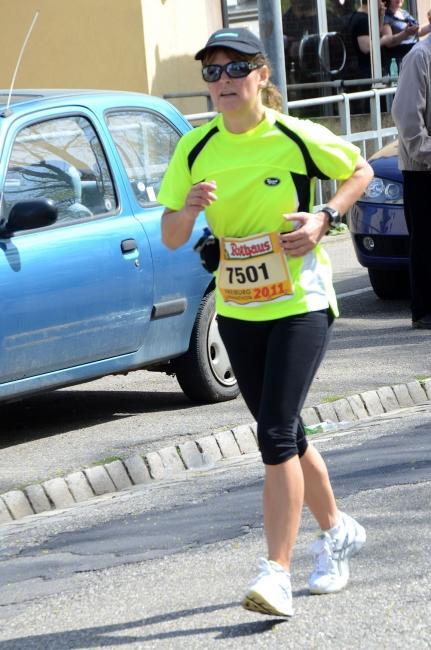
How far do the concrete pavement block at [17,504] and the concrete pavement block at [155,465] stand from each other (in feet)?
2.49

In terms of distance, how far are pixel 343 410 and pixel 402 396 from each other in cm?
45

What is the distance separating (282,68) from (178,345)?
365 centimetres

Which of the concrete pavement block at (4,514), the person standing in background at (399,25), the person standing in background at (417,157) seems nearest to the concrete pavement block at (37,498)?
the concrete pavement block at (4,514)

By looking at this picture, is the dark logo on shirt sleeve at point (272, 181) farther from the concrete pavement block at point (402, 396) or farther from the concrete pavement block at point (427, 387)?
the concrete pavement block at point (427, 387)

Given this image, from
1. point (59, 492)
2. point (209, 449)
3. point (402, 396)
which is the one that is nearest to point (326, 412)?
point (402, 396)

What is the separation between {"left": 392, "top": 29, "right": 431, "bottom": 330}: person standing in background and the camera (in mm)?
10398

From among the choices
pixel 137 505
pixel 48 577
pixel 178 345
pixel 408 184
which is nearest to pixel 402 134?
pixel 408 184

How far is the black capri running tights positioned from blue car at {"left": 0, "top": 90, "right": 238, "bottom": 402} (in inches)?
105

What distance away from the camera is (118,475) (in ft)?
24.5

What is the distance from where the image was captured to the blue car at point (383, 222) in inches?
468

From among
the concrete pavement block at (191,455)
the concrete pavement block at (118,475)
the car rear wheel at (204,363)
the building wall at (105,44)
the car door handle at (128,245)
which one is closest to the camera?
the concrete pavement block at (118,475)

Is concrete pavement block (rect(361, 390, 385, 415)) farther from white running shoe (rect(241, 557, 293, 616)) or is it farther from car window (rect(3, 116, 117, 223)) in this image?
white running shoe (rect(241, 557, 293, 616))

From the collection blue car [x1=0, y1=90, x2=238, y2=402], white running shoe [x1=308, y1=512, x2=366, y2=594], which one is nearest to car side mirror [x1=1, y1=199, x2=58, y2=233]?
blue car [x1=0, y1=90, x2=238, y2=402]

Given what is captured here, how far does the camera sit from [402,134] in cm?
1048
